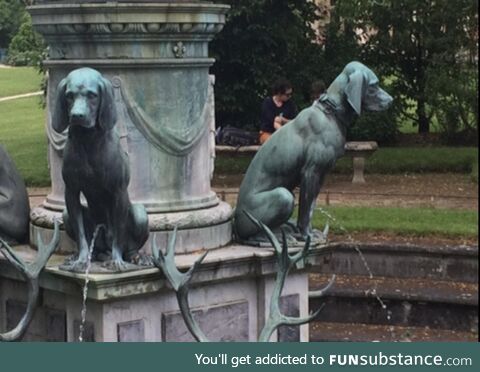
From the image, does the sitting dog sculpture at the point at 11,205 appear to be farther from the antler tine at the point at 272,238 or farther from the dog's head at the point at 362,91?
the dog's head at the point at 362,91

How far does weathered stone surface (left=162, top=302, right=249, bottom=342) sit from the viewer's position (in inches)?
259

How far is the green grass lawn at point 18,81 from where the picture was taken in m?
22.0

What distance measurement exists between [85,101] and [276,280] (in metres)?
1.73

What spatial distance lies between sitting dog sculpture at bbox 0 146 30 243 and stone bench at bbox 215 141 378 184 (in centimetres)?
880

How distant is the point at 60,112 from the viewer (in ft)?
19.5

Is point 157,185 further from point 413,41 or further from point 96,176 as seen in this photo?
point 413,41

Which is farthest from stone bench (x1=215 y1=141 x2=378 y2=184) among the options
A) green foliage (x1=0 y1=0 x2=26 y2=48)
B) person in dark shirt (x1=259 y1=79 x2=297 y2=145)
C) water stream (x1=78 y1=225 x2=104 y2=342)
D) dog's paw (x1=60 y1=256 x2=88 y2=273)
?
green foliage (x1=0 y1=0 x2=26 y2=48)

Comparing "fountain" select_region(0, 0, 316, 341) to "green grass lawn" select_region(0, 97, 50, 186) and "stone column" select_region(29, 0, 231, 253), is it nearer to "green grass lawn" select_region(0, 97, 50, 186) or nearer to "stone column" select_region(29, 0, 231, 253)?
"stone column" select_region(29, 0, 231, 253)

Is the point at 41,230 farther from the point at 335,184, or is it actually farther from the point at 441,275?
the point at 335,184

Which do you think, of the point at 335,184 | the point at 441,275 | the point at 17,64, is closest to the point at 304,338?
the point at 441,275

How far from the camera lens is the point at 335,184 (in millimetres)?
16250

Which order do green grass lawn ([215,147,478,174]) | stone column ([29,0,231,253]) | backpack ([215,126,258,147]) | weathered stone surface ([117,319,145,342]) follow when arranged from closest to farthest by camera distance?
weathered stone surface ([117,319,145,342]) → stone column ([29,0,231,253]) → backpack ([215,126,258,147]) → green grass lawn ([215,147,478,174])

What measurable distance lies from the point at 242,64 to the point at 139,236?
1150 cm

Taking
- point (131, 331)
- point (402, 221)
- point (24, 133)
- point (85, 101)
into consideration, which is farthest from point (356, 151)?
point (85, 101)
